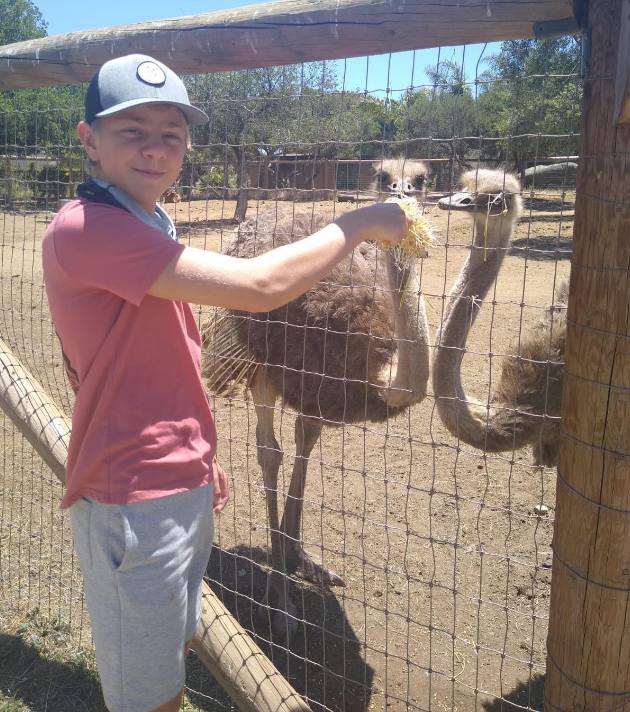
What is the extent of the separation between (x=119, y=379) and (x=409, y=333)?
4.63 ft

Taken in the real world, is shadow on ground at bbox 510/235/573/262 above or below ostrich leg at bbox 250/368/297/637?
above

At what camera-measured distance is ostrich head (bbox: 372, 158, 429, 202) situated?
2662 millimetres

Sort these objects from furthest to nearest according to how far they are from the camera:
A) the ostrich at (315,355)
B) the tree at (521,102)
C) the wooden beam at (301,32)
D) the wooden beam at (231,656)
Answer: the ostrich at (315,355)
the wooden beam at (231,656)
the tree at (521,102)
the wooden beam at (301,32)

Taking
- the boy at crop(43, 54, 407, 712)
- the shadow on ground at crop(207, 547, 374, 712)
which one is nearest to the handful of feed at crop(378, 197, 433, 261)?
the boy at crop(43, 54, 407, 712)

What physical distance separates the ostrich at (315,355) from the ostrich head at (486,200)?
7.5 inches

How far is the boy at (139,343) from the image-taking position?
1.53 meters

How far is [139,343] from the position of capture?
5.47 feet

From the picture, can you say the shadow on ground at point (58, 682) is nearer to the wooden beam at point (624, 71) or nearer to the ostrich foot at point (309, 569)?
the ostrich foot at point (309, 569)

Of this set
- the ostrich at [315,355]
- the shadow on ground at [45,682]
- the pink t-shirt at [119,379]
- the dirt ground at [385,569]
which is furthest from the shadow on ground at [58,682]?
the pink t-shirt at [119,379]

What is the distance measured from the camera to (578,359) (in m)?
1.62

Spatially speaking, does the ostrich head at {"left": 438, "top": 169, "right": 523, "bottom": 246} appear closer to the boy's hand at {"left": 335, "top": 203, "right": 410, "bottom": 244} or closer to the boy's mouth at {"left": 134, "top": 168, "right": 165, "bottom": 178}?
the boy's hand at {"left": 335, "top": 203, "right": 410, "bottom": 244}

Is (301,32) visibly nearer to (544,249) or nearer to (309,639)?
(309,639)

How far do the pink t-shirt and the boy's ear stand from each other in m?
0.19

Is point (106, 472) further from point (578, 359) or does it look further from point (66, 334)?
point (578, 359)
